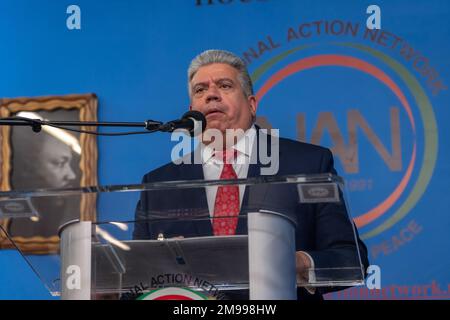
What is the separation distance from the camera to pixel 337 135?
11.5 ft

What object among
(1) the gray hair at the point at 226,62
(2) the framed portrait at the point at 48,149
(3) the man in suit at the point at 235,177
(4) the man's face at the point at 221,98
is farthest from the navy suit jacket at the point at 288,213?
(2) the framed portrait at the point at 48,149

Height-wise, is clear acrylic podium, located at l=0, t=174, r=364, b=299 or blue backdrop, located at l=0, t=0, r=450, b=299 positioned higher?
blue backdrop, located at l=0, t=0, r=450, b=299

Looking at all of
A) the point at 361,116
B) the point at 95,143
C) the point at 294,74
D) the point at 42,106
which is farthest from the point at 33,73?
the point at 361,116

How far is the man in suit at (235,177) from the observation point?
75.3 inches

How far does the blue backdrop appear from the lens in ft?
11.2

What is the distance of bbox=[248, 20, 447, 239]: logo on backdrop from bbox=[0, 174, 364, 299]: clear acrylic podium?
1459mm

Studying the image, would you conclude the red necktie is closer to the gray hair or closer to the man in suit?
the man in suit

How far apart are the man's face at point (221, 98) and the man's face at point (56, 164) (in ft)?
2.63

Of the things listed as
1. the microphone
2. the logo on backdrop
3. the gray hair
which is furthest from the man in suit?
the logo on backdrop

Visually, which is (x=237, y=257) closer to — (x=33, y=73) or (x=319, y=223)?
(x=319, y=223)

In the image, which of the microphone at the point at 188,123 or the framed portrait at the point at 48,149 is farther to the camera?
the framed portrait at the point at 48,149

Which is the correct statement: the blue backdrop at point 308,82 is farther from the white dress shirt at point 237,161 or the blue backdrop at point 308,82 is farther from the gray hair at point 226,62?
the white dress shirt at point 237,161

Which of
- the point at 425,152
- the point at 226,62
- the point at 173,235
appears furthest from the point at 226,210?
the point at 425,152

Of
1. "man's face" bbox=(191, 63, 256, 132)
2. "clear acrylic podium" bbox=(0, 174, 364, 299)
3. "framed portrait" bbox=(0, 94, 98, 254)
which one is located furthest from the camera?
"framed portrait" bbox=(0, 94, 98, 254)
